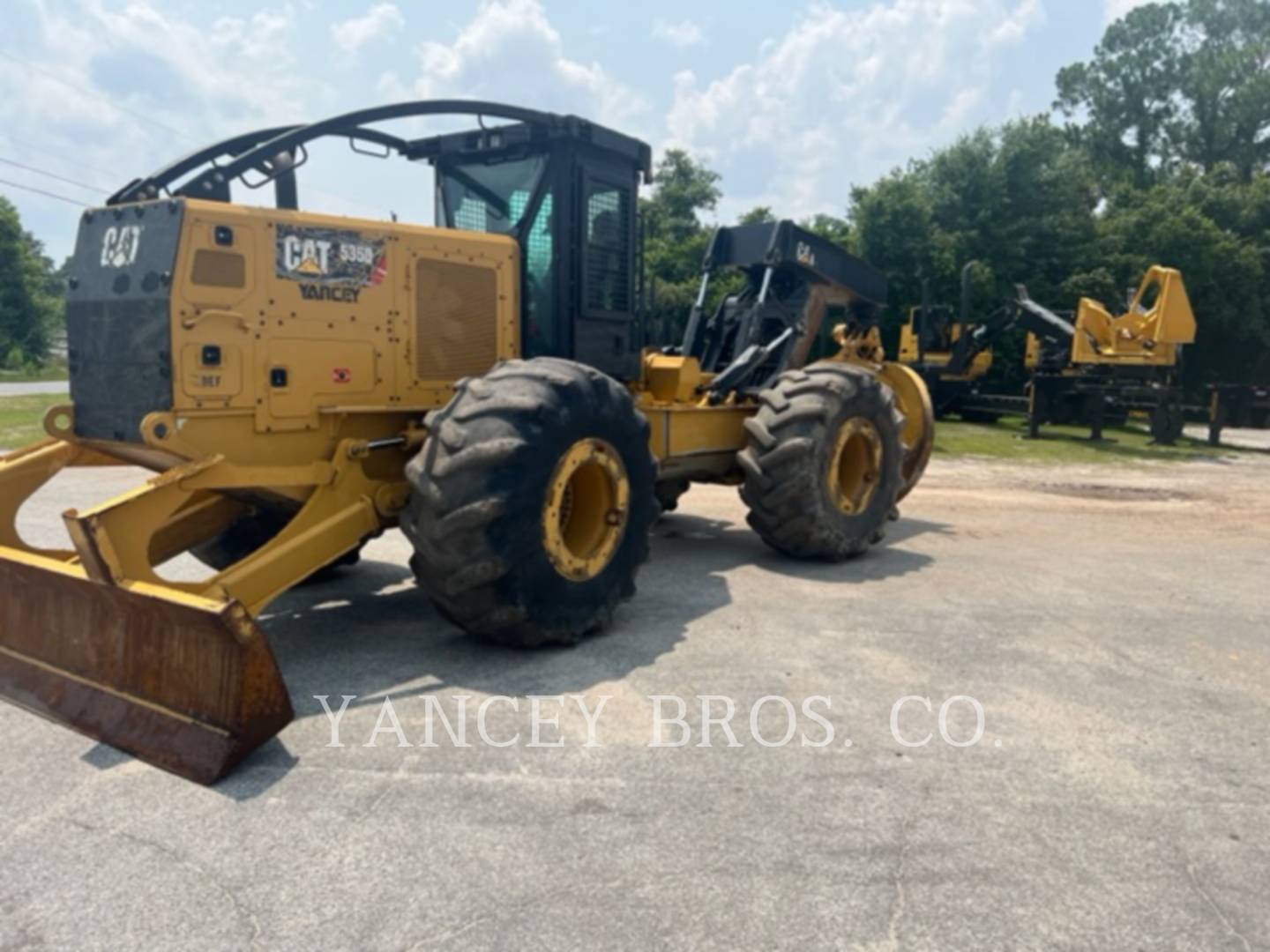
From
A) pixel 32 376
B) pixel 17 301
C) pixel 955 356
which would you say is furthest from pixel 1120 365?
pixel 17 301

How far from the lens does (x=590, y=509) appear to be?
556 cm

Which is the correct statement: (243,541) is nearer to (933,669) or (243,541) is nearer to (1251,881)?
(933,669)

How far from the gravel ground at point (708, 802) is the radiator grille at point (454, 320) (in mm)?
1533

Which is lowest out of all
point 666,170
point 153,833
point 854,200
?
point 153,833

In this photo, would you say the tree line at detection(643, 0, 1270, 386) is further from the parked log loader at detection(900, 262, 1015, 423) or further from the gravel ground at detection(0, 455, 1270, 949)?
the gravel ground at detection(0, 455, 1270, 949)

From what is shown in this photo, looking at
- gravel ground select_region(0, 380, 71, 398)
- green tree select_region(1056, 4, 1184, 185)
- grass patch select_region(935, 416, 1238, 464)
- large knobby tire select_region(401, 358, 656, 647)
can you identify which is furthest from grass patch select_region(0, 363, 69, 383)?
green tree select_region(1056, 4, 1184, 185)

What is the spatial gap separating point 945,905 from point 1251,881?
105 cm

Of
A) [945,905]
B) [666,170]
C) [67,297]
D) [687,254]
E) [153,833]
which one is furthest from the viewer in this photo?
[666,170]

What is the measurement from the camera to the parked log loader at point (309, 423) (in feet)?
13.2

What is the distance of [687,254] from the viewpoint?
2791 centimetres

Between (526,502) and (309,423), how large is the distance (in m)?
1.34

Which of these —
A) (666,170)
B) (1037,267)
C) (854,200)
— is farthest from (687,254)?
(666,170)

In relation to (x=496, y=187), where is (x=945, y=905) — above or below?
below

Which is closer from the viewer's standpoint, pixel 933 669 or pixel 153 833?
pixel 153 833
